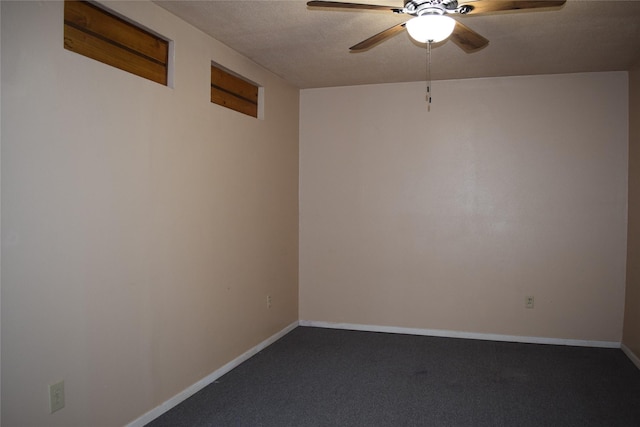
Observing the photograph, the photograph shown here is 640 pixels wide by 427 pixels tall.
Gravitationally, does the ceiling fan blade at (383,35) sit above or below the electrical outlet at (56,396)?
above

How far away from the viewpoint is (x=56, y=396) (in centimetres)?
216

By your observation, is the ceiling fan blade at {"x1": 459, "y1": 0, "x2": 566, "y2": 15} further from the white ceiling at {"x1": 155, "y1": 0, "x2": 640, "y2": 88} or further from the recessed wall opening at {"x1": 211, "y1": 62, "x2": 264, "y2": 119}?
the recessed wall opening at {"x1": 211, "y1": 62, "x2": 264, "y2": 119}

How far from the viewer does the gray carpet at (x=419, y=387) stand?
2.82m

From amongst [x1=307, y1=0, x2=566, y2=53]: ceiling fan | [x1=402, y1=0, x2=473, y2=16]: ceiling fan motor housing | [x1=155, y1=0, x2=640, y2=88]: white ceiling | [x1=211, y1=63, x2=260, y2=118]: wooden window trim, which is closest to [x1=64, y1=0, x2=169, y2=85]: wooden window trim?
[x1=155, y1=0, x2=640, y2=88]: white ceiling

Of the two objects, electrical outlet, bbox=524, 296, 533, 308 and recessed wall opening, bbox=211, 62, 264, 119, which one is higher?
recessed wall opening, bbox=211, 62, 264, 119

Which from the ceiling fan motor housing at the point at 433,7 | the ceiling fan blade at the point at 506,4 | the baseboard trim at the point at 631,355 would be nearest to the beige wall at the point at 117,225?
the ceiling fan motor housing at the point at 433,7

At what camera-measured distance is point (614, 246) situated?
4.19 metres

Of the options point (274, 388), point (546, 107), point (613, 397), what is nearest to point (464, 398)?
point (613, 397)

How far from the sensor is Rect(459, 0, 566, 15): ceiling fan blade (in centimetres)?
214

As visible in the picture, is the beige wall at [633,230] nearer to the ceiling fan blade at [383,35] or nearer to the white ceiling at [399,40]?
the white ceiling at [399,40]

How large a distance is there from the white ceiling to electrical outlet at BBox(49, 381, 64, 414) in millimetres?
2074

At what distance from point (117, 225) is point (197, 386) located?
130 centimetres

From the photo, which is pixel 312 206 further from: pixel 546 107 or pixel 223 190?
pixel 546 107

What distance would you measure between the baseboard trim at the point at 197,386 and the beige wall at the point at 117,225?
41 mm
